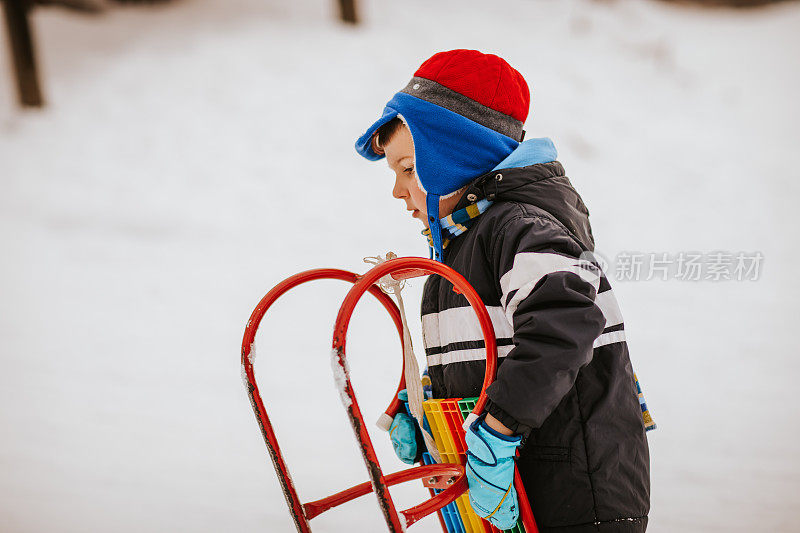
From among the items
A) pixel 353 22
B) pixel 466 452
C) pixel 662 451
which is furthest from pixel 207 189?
pixel 466 452

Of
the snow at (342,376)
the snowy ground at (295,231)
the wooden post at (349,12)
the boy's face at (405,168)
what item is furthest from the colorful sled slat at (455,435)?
the wooden post at (349,12)

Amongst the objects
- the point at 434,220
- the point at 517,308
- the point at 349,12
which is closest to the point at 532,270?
the point at 517,308

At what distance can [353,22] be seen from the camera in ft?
15.7

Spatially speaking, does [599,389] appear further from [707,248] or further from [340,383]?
[707,248]

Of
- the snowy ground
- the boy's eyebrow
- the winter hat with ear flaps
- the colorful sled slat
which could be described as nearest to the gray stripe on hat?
the winter hat with ear flaps

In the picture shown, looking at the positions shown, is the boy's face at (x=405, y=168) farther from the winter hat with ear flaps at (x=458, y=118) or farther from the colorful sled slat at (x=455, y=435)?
the colorful sled slat at (x=455, y=435)

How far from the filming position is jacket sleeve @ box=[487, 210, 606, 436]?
1004 millimetres

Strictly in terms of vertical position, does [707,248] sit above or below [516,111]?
below

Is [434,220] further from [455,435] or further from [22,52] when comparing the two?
[22,52]

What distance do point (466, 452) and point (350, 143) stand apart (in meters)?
3.24

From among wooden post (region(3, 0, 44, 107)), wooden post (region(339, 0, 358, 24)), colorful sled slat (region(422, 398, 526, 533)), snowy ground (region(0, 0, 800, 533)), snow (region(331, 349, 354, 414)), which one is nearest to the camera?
snow (region(331, 349, 354, 414))

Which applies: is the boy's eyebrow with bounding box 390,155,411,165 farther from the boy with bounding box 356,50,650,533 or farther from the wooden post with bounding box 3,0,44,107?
the wooden post with bounding box 3,0,44,107

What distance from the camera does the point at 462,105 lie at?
4.13 feet

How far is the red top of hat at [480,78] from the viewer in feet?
4.16
